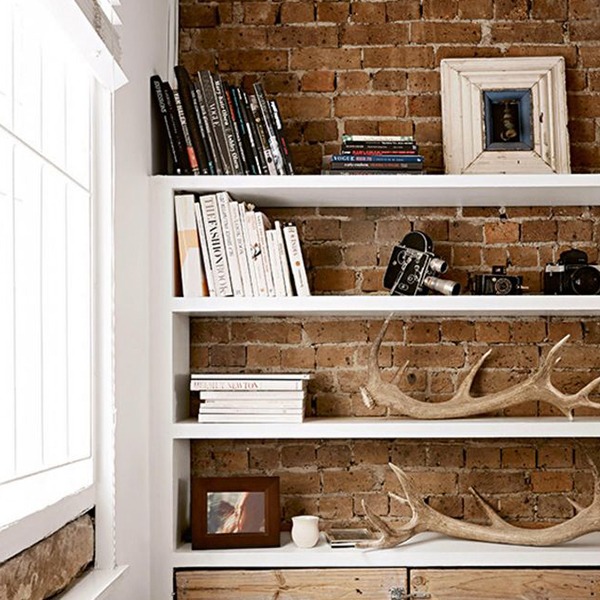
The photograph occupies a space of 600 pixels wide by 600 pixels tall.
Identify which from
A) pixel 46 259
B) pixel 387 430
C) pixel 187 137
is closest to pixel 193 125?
pixel 187 137

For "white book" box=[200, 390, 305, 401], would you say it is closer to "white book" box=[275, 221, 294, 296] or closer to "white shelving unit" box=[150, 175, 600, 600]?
"white shelving unit" box=[150, 175, 600, 600]

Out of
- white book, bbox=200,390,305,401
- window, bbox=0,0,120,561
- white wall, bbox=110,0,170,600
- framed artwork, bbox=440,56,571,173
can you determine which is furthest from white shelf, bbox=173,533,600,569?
framed artwork, bbox=440,56,571,173

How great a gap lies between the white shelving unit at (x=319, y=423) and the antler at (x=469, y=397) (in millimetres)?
52

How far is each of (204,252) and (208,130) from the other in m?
0.36

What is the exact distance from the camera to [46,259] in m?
2.20

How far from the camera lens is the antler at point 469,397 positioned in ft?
9.68

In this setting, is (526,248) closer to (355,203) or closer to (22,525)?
(355,203)

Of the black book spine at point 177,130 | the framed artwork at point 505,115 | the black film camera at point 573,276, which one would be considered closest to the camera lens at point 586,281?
the black film camera at point 573,276

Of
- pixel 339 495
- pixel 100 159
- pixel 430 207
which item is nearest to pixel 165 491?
pixel 339 495

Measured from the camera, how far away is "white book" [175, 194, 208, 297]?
295cm

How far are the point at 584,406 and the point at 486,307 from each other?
0.44 metres

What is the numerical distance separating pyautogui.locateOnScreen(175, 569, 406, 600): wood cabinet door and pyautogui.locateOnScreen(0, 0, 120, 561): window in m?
0.68

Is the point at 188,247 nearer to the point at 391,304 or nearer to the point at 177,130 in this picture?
the point at 177,130

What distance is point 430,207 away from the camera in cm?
326
